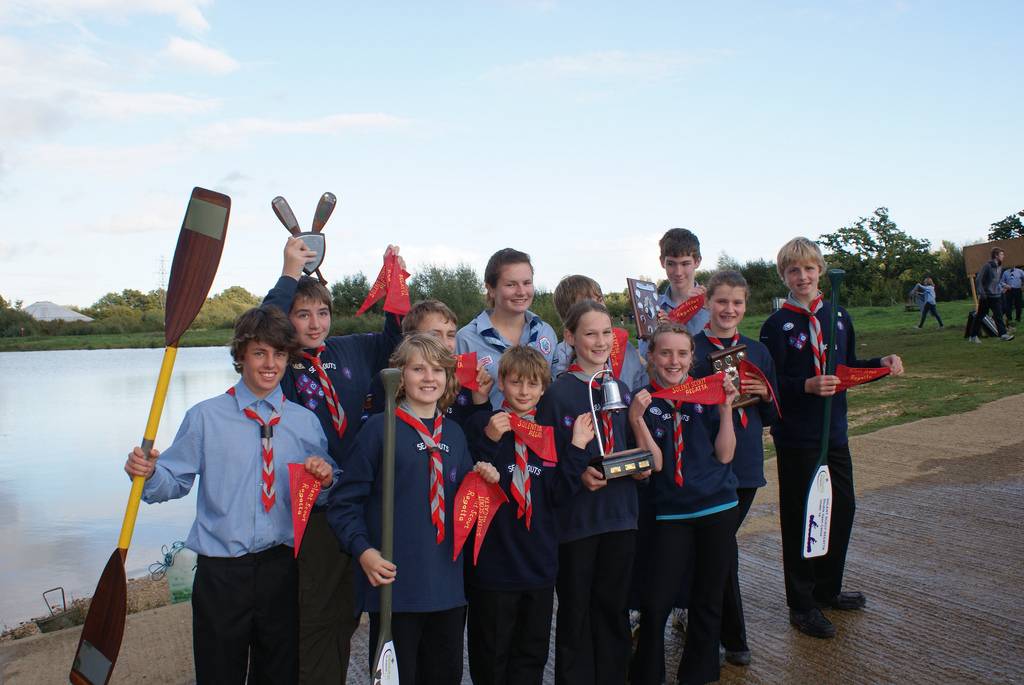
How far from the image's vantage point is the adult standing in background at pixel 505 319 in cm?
384

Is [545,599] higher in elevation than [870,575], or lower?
higher

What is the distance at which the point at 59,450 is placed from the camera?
1628cm

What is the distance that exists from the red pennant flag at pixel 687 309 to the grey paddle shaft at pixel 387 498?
196 cm

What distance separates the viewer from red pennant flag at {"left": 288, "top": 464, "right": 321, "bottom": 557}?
9.64 ft

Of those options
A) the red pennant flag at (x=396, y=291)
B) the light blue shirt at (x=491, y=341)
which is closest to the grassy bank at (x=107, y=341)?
the red pennant flag at (x=396, y=291)

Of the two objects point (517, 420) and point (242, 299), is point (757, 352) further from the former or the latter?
point (242, 299)

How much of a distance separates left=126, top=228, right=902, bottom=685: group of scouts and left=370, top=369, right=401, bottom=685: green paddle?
0.09 metres

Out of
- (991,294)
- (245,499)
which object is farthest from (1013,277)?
(245,499)

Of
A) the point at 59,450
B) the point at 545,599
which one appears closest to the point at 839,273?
the point at 545,599

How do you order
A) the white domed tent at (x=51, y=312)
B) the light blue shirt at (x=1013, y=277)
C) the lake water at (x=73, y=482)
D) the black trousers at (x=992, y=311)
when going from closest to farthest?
1. the lake water at (x=73, y=482)
2. the black trousers at (x=992, y=311)
3. the light blue shirt at (x=1013, y=277)
4. the white domed tent at (x=51, y=312)

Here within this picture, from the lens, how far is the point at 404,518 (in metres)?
3.01

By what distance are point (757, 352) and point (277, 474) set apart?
2346 millimetres

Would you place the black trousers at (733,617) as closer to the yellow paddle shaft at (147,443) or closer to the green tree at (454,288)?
the yellow paddle shaft at (147,443)

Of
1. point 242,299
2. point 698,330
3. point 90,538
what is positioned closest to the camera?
point 698,330
